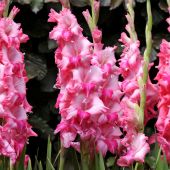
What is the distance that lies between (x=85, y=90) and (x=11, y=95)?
0.55ft

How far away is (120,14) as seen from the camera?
258cm

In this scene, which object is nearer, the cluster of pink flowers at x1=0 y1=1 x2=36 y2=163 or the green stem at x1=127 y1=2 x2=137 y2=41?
the cluster of pink flowers at x1=0 y1=1 x2=36 y2=163

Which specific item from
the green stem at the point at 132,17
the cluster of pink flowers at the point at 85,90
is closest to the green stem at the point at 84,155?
the cluster of pink flowers at the point at 85,90

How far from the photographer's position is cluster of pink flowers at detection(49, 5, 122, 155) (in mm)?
1382

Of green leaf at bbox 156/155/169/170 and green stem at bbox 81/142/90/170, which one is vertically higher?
green stem at bbox 81/142/90/170

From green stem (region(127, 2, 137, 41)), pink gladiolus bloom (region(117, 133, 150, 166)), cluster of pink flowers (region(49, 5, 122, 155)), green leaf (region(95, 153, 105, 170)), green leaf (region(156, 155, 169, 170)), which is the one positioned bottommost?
green leaf (region(156, 155, 169, 170))

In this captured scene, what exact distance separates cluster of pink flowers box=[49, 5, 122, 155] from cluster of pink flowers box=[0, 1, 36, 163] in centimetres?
9

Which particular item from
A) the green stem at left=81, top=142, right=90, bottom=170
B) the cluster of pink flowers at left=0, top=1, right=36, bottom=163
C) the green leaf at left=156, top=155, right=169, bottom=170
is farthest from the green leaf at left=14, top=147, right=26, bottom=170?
the green leaf at left=156, top=155, right=169, bottom=170

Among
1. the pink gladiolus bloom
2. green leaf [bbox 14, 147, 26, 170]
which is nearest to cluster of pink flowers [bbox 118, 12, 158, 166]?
the pink gladiolus bloom

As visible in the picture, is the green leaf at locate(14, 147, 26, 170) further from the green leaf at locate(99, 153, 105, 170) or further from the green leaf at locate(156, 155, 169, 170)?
the green leaf at locate(156, 155, 169, 170)

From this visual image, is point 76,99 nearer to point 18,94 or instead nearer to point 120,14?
point 18,94

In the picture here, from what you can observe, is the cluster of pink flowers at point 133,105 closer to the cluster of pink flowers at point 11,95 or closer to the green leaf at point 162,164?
the green leaf at point 162,164

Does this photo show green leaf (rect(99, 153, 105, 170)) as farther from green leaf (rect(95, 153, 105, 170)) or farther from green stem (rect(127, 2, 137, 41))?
green stem (rect(127, 2, 137, 41))

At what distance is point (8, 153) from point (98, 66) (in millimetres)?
291
